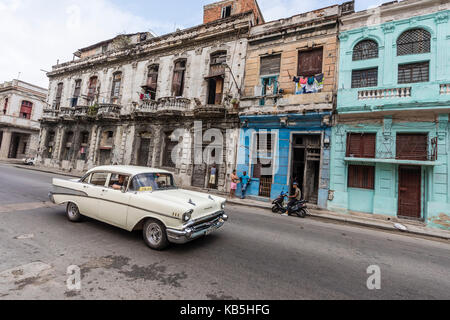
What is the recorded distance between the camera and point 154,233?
4.17m

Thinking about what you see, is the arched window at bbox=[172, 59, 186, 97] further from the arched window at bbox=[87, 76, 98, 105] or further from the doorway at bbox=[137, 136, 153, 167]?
the arched window at bbox=[87, 76, 98, 105]

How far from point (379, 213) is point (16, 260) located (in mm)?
12550

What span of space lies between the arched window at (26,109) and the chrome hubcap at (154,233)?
40451 mm

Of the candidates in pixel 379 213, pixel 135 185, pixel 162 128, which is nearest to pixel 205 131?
pixel 162 128

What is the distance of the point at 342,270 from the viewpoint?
3.81 m

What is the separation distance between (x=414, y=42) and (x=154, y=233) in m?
14.5

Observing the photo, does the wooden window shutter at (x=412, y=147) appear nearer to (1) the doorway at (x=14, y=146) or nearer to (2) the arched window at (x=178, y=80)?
(2) the arched window at (x=178, y=80)

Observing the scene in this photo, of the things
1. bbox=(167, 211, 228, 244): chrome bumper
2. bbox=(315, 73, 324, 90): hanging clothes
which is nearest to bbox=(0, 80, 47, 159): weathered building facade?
bbox=(315, 73, 324, 90): hanging clothes

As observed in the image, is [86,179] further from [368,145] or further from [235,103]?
[368,145]

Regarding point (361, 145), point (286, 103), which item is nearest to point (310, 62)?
point (286, 103)

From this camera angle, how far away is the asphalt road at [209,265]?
9.30 ft

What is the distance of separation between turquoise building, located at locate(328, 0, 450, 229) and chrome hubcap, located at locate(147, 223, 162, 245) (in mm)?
9334

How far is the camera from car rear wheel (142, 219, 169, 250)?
3982 mm

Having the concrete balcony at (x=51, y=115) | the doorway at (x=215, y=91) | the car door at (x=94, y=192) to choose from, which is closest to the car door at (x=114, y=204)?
the car door at (x=94, y=192)
